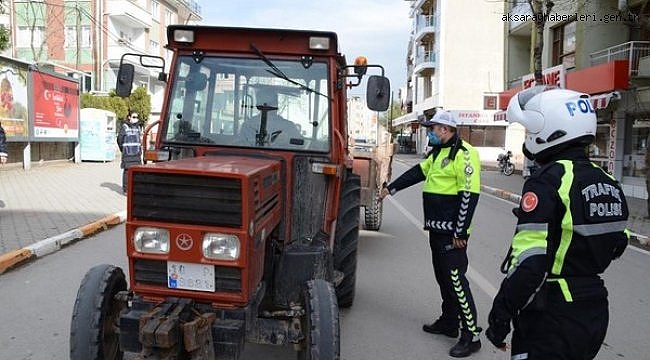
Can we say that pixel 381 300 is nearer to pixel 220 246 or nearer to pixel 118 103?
pixel 220 246

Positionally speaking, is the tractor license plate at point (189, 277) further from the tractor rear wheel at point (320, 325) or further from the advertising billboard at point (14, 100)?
the advertising billboard at point (14, 100)

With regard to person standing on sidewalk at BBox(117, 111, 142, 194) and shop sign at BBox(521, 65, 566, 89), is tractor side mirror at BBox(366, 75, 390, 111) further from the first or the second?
shop sign at BBox(521, 65, 566, 89)

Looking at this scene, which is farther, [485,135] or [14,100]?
[485,135]

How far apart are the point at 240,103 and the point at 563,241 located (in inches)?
107

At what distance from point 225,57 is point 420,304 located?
3.30 m

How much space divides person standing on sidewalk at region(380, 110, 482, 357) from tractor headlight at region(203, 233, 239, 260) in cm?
217

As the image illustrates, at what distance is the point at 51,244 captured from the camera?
26.3 feet

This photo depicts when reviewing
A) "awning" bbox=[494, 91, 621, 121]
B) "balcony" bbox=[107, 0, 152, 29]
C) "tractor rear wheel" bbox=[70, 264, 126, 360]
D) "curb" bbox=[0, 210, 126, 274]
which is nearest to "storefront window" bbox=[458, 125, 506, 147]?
"balcony" bbox=[107, 0, 152, 29]

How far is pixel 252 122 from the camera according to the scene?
4426mm

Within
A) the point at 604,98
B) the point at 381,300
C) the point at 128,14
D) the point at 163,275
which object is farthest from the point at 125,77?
the point at 128,14

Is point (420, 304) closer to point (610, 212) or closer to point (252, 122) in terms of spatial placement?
point (252, 122)

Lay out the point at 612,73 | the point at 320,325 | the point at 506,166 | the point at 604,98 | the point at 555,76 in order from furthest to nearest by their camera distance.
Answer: the point at 506,166 < the point at 555,76 < the point at 604,98 < the point at 612,73 < the point at 320,325

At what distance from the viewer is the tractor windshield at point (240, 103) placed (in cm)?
442

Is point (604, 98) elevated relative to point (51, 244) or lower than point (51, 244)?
elevated
